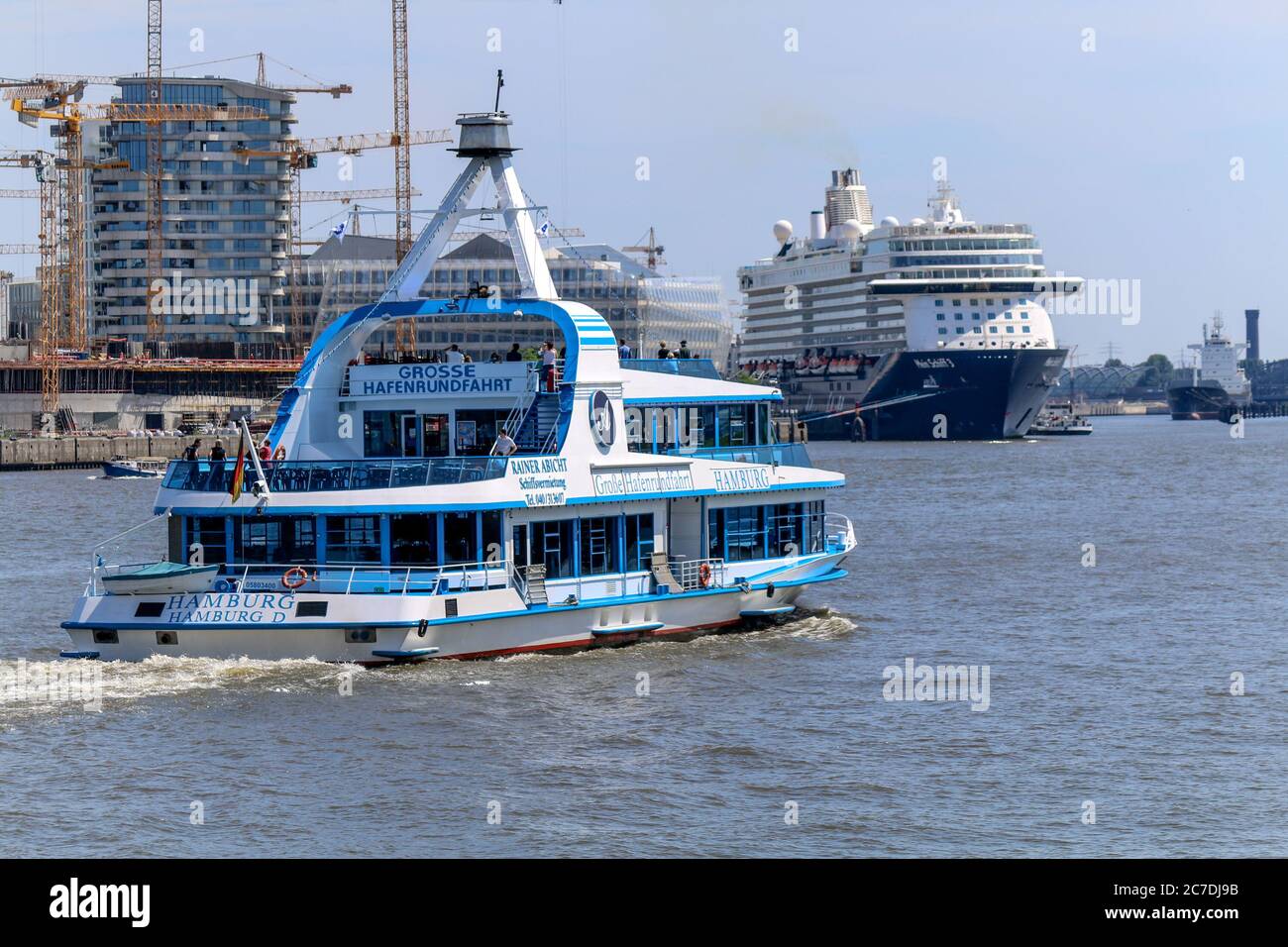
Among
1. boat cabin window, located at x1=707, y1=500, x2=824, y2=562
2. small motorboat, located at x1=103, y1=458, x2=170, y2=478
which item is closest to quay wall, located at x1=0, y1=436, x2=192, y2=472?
small motorboat, located at x1=103, y1=458, x2=170, y2=478

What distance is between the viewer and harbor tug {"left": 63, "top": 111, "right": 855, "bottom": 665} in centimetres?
2889

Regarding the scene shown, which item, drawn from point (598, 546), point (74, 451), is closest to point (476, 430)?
point (598, 546)

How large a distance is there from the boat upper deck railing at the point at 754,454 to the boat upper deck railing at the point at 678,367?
5.37ft

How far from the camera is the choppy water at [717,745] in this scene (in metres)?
20.7

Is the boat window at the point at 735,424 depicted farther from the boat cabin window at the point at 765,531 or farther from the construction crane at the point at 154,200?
the construction crane at the point at 154,200

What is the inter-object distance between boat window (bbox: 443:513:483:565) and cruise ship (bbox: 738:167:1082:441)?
11840 cm

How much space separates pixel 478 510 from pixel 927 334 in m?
130

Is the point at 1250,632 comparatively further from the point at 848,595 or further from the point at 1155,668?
the point at 848,595

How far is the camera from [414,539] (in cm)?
3033

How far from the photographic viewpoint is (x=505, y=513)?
3102 centimetres

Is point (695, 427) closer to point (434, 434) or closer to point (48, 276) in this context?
point (434, 434)
